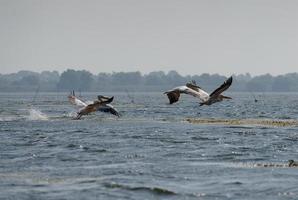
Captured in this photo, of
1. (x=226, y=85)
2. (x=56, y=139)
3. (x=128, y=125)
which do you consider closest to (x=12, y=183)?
(x=226, y=85)

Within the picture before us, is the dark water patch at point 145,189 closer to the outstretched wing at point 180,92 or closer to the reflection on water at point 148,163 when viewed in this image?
the reflection on water at point 148,163

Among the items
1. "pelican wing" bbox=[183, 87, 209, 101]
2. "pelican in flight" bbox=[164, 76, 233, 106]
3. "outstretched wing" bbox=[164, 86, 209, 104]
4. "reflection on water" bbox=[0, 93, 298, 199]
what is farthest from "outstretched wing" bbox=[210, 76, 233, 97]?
"reflection on water" bbox=[0, 93, 298, 199]

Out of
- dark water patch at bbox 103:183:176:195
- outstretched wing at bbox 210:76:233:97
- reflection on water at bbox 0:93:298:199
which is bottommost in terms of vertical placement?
dark water patch at bbox 103:183:176:195

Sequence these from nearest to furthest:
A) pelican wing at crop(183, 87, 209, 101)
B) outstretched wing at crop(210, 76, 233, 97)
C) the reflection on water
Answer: the reflection on water, outstretched wing at crop(210, 76, 233, 97), pelican wing at crop(183, 87, 209, 101)

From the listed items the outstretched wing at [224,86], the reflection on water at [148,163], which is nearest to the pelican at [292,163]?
the reflection on water at [148,163]

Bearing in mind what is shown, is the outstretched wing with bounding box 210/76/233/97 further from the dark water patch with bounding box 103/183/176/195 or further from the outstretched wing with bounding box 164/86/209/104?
the dark water patch with bounding box 103/183/176/195

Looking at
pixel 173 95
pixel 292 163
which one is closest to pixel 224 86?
pixel 173 95

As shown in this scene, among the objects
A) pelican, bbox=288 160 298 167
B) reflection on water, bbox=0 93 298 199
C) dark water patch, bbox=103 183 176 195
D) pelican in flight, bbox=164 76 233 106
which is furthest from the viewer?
pelican, bbox=288 160 298 167

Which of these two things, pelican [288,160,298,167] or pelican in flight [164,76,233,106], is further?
pelican [288,160,298,167]

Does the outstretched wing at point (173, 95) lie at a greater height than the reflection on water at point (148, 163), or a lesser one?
greater

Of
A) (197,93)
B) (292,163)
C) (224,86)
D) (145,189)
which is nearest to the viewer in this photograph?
(145,189)

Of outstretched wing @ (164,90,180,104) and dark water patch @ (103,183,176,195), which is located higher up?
outstretched wing @ (164,90,180,104)

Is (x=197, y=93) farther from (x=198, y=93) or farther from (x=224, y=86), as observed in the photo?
(x=224, y=86)

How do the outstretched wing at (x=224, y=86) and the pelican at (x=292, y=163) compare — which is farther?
the pelican at (x=292, y=163)
